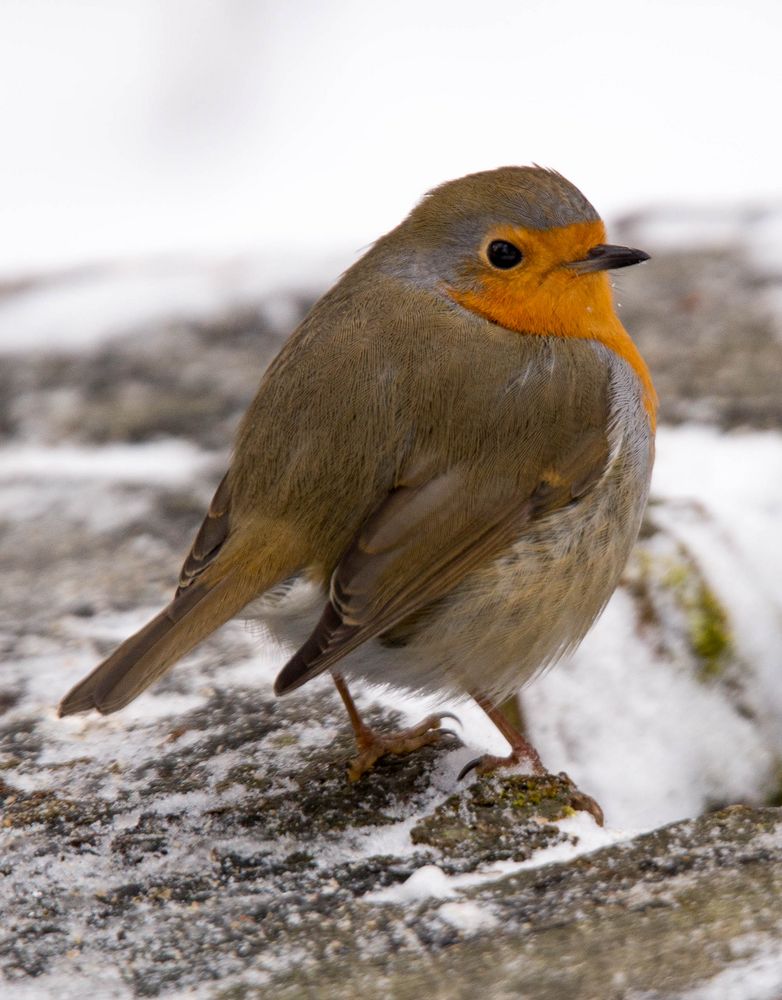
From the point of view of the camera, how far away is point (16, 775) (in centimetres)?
294

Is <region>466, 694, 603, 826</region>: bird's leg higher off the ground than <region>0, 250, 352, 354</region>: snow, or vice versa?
<region>0, 250, 352, 354</region>: snow

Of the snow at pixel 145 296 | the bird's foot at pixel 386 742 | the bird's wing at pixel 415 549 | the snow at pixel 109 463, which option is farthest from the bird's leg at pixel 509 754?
the snow at pixel 145 296

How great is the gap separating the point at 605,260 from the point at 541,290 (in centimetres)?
17

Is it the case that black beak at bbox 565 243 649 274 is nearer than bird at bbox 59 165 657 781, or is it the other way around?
bird at bbox 59 165 657 781

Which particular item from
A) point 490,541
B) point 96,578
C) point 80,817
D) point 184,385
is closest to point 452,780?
point 490,541

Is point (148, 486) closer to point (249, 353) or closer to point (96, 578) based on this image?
point (96, 578)

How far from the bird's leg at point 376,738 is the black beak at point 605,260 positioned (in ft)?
3.59

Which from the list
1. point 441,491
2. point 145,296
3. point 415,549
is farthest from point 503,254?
point 145,296

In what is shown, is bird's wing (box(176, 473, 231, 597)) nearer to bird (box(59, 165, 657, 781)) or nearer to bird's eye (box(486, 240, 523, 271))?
bird (box(59, 165, 657, 781))

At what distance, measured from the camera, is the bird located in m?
2.79

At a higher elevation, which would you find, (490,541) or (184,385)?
(490,541)

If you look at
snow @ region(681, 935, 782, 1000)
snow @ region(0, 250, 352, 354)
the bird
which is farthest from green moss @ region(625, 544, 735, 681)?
snow @ region(0, 250, 352, 354)

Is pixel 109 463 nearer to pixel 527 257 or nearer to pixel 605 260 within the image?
pixel 527 257

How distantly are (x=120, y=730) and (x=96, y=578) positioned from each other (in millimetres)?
886
